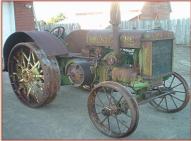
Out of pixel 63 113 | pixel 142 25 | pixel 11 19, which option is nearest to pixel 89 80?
pixel 63 113

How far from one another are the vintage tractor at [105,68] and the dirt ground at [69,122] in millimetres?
158

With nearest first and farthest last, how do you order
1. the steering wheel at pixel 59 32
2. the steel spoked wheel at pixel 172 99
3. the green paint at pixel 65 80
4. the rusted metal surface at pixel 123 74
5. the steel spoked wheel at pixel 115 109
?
1. the steel spoked wheel at pixel 115 109
2. the rusted metal surface at pixel 123 74
3. the steel spoked wheel at pixel 172 99
4. the green paint at pixel 65 80
5. the steering wheel at pixel 59 32

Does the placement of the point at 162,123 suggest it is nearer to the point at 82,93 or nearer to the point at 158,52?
the point at 158,52

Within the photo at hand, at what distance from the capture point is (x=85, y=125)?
4.18 m

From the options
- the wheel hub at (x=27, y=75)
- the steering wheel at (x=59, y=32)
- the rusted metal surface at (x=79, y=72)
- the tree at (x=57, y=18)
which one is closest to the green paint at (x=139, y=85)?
the rusted metal surface at (x=79, y=72)

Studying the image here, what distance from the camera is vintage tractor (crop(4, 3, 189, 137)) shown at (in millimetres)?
4004

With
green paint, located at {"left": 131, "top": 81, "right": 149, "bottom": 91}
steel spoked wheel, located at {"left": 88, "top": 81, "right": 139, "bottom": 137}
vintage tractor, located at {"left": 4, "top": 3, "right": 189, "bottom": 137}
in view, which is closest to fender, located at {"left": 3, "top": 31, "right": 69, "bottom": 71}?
vintage tractor, located at {"left": 4, "top": 3, "right": 189, "bottom": 137}

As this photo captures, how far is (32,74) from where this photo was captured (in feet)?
16.1

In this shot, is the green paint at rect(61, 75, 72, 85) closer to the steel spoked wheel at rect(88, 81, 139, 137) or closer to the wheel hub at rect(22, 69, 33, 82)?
the wheel hub at rect(22, 69, 33, 82)

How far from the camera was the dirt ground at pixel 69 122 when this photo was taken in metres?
3.91

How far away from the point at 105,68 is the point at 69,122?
0.96 metres

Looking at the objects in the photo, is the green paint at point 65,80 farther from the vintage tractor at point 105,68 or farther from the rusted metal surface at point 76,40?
the rusted metal surface at point 76,40

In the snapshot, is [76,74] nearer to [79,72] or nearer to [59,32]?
[79,72]

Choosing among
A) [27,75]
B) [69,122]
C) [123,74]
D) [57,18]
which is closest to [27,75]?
[27,75]
